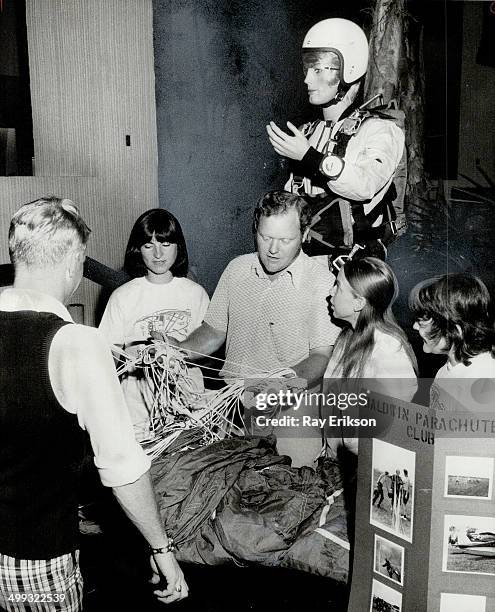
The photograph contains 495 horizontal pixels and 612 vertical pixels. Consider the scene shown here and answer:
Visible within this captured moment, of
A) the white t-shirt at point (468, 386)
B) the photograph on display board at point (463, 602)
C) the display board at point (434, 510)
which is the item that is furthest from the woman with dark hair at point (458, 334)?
the photograph on display board at point (463, 602)

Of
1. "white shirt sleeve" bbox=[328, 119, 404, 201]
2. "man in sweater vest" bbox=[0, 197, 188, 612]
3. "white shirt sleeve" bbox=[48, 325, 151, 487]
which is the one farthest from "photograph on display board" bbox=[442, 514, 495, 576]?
"white shirt sleeve" bbox=[328, 119, 404, 201]

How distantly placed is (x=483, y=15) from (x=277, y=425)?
107 centimetres

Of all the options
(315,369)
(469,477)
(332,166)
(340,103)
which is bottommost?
(469,477)

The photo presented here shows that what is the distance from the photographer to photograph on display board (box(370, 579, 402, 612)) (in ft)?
4.28

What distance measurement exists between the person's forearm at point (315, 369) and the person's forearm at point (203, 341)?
0.24m

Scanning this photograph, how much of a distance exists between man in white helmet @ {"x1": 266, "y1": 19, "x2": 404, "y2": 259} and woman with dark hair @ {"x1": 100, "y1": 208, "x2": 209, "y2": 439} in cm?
34

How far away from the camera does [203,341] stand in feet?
5.43

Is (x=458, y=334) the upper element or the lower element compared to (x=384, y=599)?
upper

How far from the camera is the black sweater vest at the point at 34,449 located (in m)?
0.99

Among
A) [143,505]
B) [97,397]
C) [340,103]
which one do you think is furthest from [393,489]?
[340,103]

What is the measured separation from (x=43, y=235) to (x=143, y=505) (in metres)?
0.50

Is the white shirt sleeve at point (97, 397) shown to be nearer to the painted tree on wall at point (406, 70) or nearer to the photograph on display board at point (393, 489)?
the photograph on display board at point (393, 489)

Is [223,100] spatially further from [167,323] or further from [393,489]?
[393,489]

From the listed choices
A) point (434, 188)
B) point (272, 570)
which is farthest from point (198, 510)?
point (434, 188)
